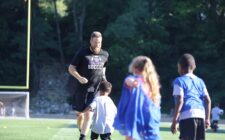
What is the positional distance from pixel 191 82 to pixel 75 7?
125ft

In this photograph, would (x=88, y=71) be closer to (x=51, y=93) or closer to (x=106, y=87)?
(x=106, y=87)

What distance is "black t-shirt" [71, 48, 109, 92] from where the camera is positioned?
12.7 metres

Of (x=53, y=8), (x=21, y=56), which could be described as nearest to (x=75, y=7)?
(x=53, y=8)

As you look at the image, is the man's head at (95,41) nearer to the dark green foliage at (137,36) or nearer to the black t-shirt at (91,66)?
the black t-shirt at (91,66)

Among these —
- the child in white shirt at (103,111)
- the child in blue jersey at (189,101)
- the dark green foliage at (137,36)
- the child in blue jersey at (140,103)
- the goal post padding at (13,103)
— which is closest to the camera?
the child in blue jersey at (140,103)

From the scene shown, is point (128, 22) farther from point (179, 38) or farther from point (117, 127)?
point (117, 127)

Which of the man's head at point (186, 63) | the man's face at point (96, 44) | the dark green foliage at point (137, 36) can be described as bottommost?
A: the man's head at point (186, 63)

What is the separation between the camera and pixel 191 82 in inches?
403

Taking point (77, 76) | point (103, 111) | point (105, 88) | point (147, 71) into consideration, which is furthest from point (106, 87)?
point (147, 71)

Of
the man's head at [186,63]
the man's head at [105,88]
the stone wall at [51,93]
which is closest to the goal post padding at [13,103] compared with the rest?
the stone wall at [51,93]

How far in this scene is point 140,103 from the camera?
9141 millimetres

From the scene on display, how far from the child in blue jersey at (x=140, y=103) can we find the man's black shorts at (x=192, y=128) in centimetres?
110

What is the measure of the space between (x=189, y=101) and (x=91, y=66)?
295 centimetres

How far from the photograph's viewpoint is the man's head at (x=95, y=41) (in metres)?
12.5
